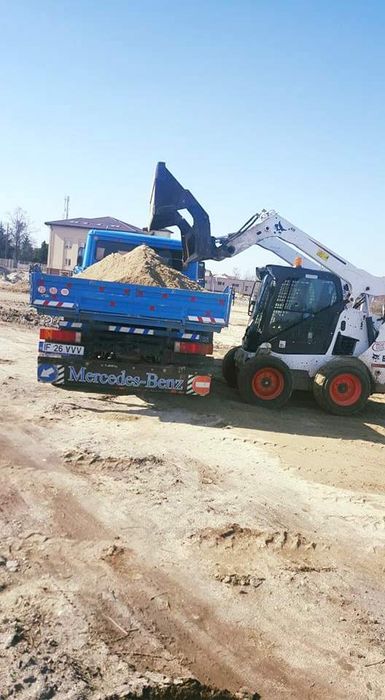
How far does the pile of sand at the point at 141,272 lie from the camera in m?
7.91

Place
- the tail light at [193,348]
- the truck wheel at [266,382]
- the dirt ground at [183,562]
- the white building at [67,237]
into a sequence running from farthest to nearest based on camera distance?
the white building at [67,237]
the truck wheel at [266,382]
the tail light at [193,348]
the dirt ground at [183,562]

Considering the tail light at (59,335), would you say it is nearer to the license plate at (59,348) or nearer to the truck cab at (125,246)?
the license plate at (59,348)

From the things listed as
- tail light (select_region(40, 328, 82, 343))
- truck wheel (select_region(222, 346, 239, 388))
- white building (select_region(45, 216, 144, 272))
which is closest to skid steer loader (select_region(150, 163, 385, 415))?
truck wheel (select_region(222, 346, 239, 388))

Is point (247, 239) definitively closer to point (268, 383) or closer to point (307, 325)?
point (307, 325)

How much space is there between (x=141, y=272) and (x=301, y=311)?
9.45ft

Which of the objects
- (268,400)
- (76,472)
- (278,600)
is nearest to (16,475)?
(76,472)

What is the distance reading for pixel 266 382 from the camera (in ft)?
28.2

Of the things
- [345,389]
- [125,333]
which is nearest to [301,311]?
[345,389]

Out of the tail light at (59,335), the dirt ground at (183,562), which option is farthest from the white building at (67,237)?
the dirt ground at (183,562)

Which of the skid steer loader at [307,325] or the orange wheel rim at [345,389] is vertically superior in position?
the skid steer loader at [307,325]

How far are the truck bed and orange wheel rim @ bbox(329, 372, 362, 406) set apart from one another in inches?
91.8

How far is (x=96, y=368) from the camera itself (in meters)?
7.80

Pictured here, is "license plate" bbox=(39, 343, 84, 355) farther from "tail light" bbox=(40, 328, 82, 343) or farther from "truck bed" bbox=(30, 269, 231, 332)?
"truck bed" bbox=(30, 269, 231, 332)

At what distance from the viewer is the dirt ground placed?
2730 mm
